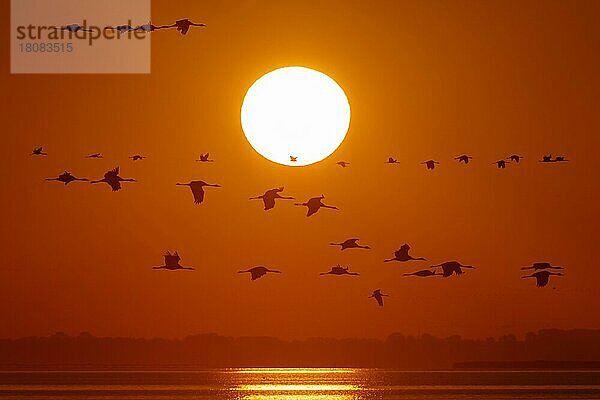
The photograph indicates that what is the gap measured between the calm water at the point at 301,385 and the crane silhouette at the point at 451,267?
0.60 m

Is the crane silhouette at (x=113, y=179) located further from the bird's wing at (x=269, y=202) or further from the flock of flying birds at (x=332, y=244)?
the bird's wing at (x=269, y=202)

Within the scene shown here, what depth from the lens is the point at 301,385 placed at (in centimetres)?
390

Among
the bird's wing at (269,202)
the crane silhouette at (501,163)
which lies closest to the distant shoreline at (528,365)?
the crane silhouette at (501,163)

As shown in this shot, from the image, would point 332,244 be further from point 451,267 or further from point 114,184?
point 114,184

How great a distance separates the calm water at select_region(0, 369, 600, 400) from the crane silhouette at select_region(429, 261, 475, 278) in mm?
603

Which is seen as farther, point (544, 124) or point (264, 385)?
point (544, 124)

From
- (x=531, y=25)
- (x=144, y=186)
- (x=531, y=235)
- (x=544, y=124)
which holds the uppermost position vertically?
(x=531, y=25)

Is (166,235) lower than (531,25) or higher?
lower

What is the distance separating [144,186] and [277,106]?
95 centimetres

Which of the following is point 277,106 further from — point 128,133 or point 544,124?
point 544,124

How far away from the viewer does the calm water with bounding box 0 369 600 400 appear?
11.9ft

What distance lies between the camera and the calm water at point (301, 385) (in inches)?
142

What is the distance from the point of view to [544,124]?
470cm

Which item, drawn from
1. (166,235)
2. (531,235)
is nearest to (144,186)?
(166,235)
